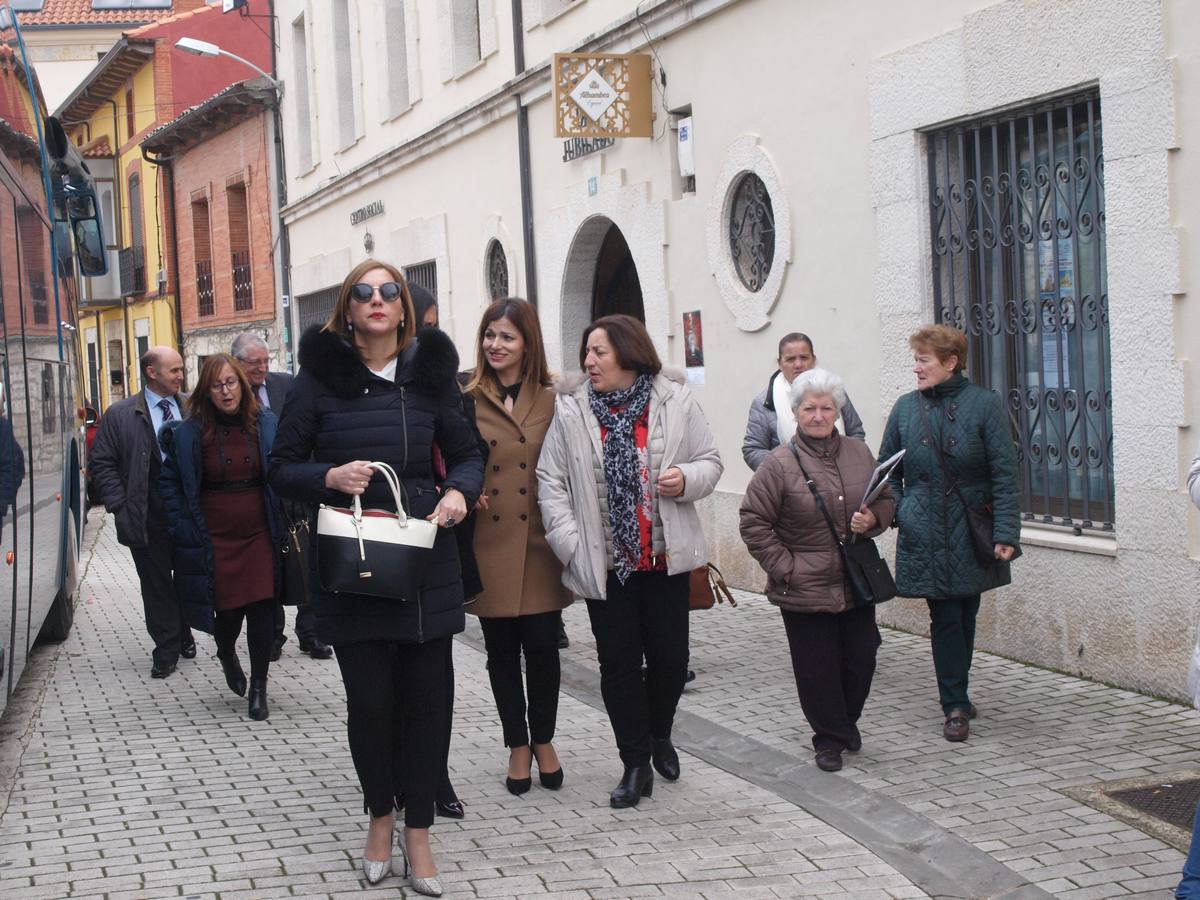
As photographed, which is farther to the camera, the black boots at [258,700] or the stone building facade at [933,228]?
the black boots at [258,700]

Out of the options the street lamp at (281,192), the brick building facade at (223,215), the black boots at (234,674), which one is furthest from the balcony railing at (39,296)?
the brick building facade at (223,215)

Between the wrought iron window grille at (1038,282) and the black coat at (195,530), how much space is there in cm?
381

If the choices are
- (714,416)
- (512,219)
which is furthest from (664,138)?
(512,219)

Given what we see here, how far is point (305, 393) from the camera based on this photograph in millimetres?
4934

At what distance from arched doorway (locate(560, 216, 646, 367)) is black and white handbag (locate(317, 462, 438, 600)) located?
935 centimetres

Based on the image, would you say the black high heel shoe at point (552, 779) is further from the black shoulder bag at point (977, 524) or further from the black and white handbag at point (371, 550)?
the black shoulder bag at point (977, 524)

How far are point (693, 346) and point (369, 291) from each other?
7264 millimetres

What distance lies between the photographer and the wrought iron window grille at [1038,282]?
7.85 m

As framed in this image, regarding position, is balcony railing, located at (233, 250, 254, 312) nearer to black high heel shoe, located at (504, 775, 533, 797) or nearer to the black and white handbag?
black high heel shoe, located at (504, 775, 533, 797)

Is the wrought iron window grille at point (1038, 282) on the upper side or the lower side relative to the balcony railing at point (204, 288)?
lower

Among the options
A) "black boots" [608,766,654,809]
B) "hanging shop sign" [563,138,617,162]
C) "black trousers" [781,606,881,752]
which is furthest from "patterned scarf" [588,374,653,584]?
"hanging shop sign" [563,138,617,162]

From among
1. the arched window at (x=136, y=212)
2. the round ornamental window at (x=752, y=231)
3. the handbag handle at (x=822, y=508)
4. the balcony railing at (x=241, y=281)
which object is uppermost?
the arched window at (x=136, y=212)

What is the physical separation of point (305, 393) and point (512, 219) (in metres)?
10.8

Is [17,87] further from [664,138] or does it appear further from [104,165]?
[104,165]
